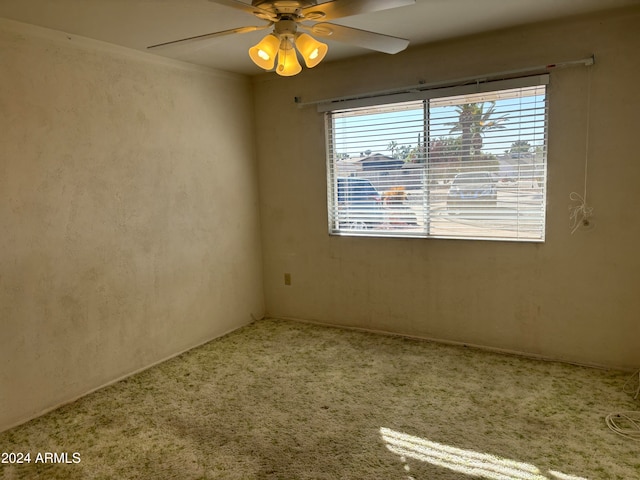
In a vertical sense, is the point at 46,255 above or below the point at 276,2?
below

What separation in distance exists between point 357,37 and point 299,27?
285 mm

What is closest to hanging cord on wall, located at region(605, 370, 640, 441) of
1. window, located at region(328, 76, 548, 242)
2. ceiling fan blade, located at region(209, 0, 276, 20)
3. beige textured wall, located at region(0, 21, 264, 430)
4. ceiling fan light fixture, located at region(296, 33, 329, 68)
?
window, located at region(328, 76, 548, 242)

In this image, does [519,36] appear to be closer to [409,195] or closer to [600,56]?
[600,56]

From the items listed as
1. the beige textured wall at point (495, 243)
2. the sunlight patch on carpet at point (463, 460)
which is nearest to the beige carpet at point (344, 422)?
the sunlight patch on carpet at point (463, 460)

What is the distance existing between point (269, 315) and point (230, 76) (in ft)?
7.67

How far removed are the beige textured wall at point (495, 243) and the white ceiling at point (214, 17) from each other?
26cm

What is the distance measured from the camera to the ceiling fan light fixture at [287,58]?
2.08 meters

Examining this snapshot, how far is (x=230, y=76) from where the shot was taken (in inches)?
159

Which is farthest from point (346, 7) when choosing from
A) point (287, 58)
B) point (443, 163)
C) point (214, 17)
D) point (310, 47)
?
point (443, 163)

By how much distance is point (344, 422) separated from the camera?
2.53 metres

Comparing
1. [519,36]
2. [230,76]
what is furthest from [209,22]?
[519,36]

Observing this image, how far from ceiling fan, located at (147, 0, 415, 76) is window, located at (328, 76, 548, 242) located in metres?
1.28

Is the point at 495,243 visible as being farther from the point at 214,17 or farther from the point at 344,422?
the point at 214,17

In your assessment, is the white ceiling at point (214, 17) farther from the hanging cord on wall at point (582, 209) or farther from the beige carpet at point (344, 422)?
the beige carpet at point (344, 422)
